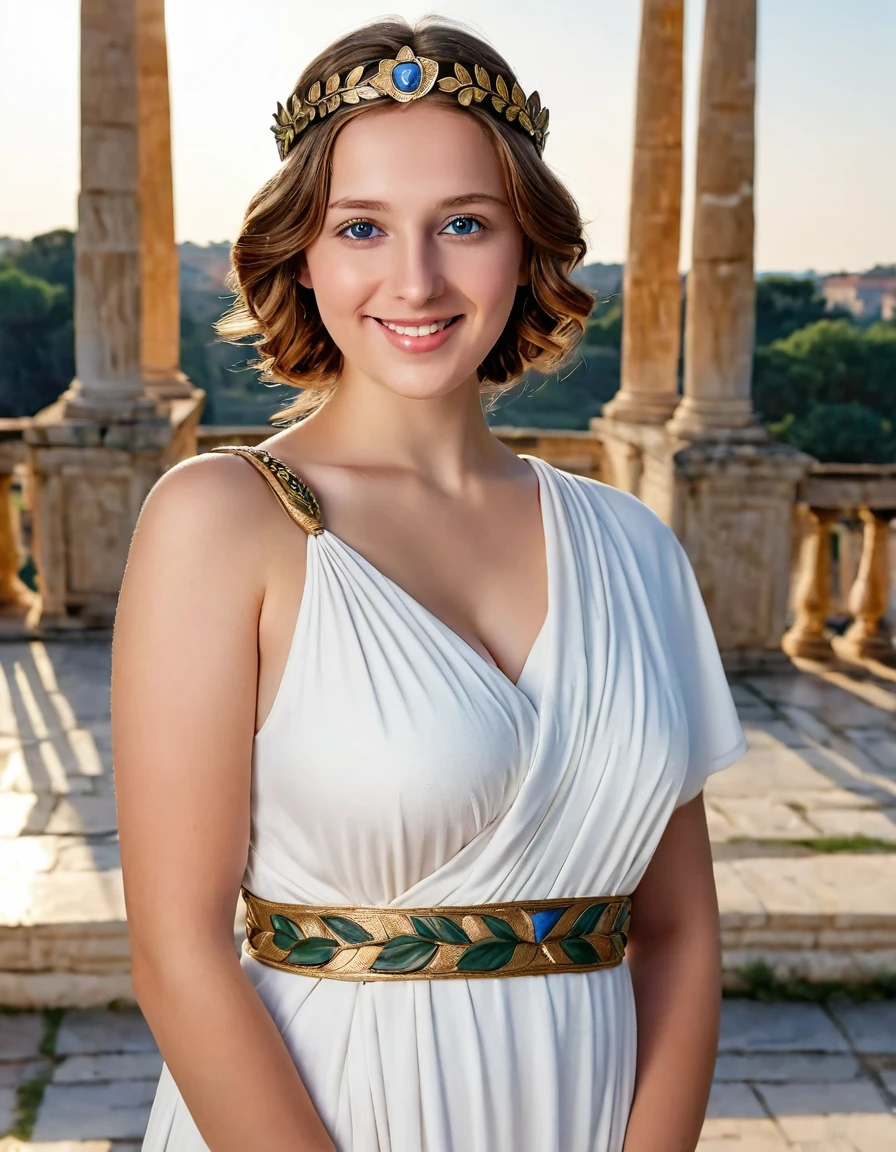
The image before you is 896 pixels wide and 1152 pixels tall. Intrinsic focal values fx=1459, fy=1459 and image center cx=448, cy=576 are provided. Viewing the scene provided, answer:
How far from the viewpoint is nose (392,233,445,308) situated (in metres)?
1.94

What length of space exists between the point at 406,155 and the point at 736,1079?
3873 millimetres

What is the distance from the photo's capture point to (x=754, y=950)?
5.67m

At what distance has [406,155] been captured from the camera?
1958 mm

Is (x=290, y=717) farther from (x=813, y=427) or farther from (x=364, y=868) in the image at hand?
(x=813, y=427)

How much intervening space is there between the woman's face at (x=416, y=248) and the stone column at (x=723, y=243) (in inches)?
331

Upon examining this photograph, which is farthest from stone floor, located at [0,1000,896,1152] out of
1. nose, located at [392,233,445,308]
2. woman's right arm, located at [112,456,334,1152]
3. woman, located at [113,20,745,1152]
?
nose, located at [392,233,445,308]

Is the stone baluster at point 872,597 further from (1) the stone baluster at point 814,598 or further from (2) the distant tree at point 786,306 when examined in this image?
(2) the distant tree at point 786,306

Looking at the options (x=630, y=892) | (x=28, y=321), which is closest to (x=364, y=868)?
(x=630, y=892)

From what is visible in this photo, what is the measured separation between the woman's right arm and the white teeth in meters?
0.35

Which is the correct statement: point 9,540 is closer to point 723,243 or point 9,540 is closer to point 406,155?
point 723,243

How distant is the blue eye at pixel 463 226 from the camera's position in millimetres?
1988

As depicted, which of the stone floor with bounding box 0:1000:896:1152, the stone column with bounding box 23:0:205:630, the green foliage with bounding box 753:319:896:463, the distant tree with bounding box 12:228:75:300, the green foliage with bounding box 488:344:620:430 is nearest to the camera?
the stone floor with bounding box 0:1000:896:1152

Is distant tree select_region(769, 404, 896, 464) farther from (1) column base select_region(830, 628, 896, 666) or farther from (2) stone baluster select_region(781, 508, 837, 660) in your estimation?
(1) column base select_region(830, 628, 896, 666)

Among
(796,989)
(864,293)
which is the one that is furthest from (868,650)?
(864,293)
